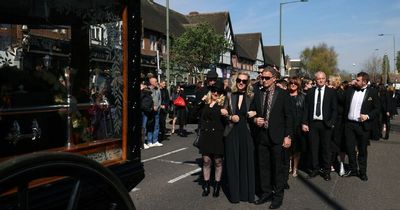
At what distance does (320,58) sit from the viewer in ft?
348

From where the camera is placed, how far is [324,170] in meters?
7.92

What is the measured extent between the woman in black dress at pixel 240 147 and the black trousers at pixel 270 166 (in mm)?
135

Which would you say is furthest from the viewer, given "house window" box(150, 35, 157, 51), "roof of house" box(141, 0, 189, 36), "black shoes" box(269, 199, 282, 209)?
"roof of house" box(141, 0, 189, 36)

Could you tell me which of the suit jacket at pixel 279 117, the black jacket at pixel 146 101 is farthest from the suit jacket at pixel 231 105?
the black jacket at pixel 146 101

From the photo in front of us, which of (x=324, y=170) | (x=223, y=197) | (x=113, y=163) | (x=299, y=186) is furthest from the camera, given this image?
(x=324, y=170)

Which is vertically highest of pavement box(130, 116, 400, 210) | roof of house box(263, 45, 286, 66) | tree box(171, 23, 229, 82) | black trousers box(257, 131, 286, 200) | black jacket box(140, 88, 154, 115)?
roof of house box(263, 45, 286, 66)

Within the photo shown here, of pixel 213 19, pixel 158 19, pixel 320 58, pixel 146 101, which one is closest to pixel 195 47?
pixel 158 19

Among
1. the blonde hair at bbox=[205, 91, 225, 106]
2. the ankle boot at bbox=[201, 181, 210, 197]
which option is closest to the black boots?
the ankle boot at bbox=[201, 181, 210, 197]

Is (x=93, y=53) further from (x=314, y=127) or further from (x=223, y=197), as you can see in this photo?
(x=314, y=127)

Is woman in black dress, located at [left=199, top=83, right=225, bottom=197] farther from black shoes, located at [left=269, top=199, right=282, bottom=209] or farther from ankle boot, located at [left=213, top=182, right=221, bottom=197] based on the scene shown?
black shoes, located at [left=269, top=199, right=282, bottom=209]

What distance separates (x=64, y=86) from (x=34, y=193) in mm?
862

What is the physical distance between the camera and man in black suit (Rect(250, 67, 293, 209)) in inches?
242

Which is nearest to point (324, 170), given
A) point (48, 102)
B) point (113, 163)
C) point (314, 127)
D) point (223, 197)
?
point (314, 127)

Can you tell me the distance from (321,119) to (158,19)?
39.1m
